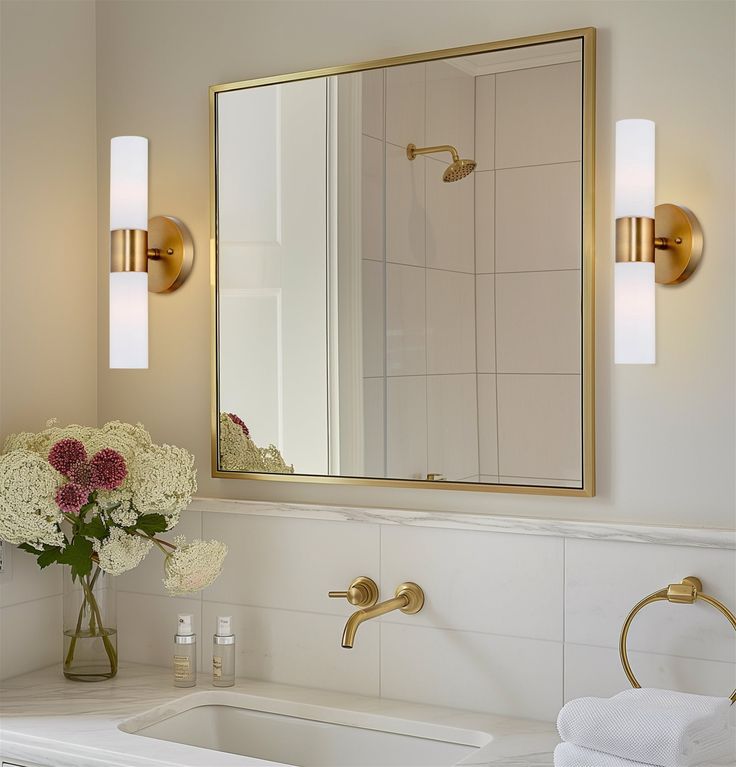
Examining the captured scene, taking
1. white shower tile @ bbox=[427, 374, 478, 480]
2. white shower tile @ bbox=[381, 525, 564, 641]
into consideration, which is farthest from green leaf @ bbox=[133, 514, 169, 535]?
white shower tile @ bbox=[427, 374, 478, 480]

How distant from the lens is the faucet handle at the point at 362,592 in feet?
5.95

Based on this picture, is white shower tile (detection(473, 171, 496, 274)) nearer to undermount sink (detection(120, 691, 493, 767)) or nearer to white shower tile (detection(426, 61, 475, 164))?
white shower tile (detection(426, 61, 475, 164))

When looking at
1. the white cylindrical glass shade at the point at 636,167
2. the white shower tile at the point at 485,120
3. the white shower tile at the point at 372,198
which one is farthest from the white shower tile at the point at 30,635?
the white cylindrical glass shade at the point at 636,167

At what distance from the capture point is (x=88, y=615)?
77.0 inches

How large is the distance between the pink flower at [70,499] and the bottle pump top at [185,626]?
13.1 inches

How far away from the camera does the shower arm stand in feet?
5.80

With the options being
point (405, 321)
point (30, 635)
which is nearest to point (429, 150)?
point (405, 321)

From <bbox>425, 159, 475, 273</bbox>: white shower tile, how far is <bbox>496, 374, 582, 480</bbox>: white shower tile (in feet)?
0.76

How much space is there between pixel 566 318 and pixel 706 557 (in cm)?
45

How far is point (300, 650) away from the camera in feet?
6.35

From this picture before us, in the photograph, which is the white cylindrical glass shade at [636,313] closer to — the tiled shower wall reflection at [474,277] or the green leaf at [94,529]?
the tiled shower wall reflection at [474,277]

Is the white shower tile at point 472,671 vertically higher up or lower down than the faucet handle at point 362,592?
lower down

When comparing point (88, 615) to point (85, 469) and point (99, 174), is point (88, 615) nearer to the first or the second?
point (85, 469)

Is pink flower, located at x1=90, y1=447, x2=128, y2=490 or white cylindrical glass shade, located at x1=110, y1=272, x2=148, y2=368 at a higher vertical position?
white cylindrical glass shade, located at x1=110, y1=272, x2=148, y2=368
